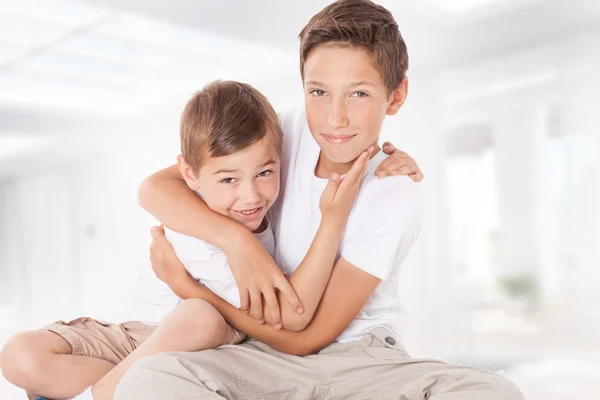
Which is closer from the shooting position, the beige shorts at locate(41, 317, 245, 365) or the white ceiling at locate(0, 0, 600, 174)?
the beige shorts at locate(41, 317, 245, 365)

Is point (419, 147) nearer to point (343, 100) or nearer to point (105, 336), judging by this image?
point (343, 100)

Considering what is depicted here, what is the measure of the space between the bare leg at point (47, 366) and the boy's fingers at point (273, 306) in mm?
343

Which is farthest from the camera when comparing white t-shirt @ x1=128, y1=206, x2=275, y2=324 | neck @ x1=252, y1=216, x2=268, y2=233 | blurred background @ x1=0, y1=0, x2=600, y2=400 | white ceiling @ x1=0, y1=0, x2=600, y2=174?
blurred background @ x1=0, y1=0, x2=600, y2=400

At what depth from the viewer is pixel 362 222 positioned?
136 centimetres

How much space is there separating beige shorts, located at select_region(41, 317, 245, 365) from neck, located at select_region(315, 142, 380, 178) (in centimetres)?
36

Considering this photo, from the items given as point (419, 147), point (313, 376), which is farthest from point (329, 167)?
point (419, 147)

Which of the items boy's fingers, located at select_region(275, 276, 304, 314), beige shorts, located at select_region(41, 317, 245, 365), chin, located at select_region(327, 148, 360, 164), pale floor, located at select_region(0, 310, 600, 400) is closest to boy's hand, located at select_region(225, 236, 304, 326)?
boy's fingers, located at select_region(275, 276, 304, 314)

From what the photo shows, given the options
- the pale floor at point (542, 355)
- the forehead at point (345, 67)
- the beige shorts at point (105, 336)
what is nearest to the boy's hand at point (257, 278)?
the beige shorts at point (105, 336)

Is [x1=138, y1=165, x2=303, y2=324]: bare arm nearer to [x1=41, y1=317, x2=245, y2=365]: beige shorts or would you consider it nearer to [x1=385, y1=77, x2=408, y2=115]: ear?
[x1=41, y1=317, x2=245, y2=365]: beige shorts

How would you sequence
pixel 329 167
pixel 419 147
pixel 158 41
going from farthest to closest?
pixel 419 147 → pixel 158 41 → pixel 329 167

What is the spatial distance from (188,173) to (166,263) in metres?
0.18

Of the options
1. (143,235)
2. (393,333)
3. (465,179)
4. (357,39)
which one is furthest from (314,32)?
(465,179)

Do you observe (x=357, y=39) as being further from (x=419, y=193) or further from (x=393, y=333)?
(x=393, y=333)

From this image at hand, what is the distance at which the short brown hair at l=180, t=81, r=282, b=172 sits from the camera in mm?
1316
